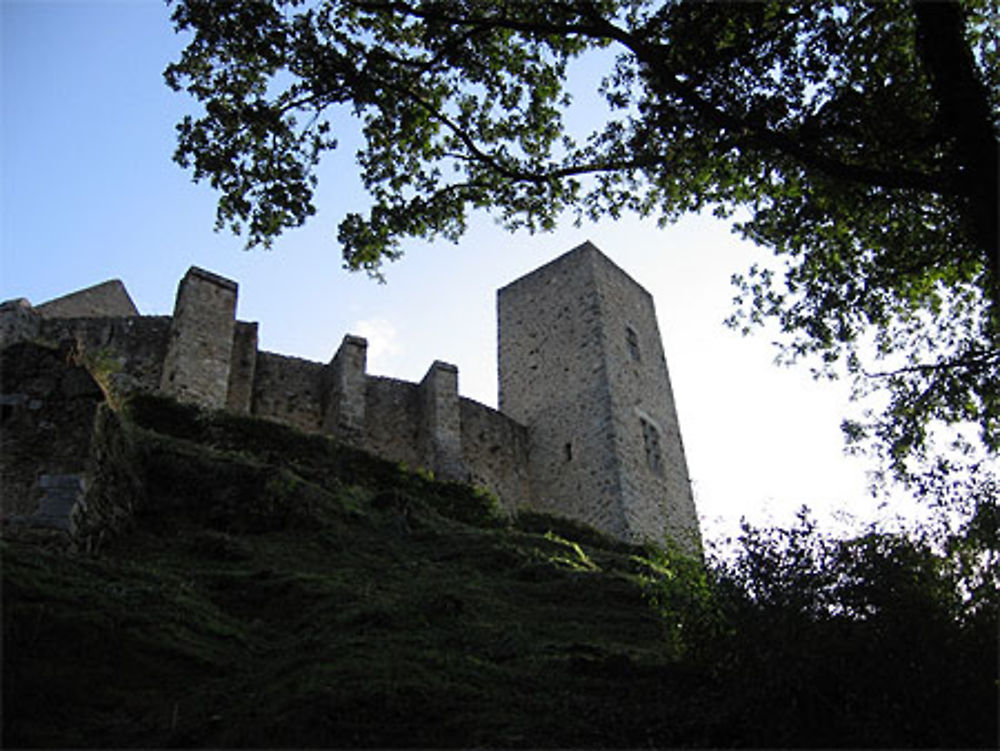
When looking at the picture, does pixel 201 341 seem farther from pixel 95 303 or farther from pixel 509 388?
pixel 509 388

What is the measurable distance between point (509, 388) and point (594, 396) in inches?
120

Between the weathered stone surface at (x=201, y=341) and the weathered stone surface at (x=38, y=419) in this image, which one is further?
the weathered stone surface at (x=201, y=341)

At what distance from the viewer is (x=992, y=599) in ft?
15.4

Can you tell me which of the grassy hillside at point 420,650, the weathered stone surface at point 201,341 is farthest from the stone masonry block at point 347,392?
the grassy hillside at point 420,650

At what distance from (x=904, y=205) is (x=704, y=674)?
226 inches

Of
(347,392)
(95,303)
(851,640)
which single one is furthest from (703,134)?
(95,303)

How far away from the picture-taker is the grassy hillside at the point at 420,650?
13.5 feet

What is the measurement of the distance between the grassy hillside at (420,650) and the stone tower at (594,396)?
10.5 m

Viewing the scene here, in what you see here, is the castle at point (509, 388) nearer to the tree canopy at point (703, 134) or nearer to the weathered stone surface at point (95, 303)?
the weathered stone surface at point (95, 303)

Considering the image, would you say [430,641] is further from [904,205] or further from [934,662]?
[904,205]

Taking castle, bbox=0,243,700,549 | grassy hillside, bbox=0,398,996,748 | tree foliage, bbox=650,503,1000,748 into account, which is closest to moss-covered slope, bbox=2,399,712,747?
grassy hillside, bbox=0,398,996,748

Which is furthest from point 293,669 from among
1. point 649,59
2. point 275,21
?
point 275,21

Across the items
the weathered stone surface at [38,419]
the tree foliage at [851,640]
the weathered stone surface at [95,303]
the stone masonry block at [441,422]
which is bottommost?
the tree foliage at [851,640]

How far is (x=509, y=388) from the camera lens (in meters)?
22.7
